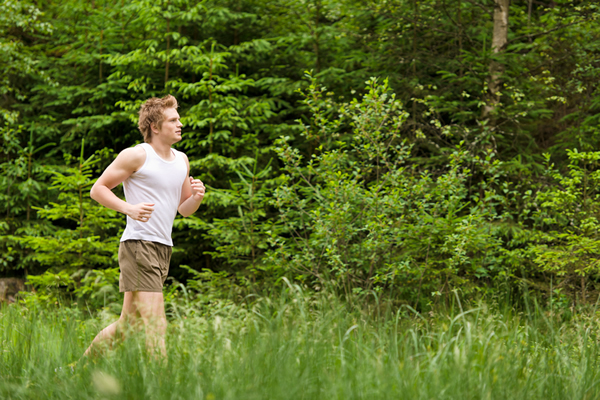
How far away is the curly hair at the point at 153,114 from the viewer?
3.87 meters

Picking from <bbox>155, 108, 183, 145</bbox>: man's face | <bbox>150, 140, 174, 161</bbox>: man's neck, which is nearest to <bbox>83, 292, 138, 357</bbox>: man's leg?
<bbox>150, 140, 174, 161</bbox>: man's neck

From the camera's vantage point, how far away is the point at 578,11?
7.82 m

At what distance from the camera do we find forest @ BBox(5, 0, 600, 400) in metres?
2.91

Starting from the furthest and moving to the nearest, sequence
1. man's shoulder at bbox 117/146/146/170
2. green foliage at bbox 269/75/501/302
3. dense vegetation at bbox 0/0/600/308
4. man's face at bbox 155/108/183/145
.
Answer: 1. dense vegetation at bbox 0/0/600/308
2. green foliage at bbox 269/75/501/302
3. man's face at bbox 155/108/183/145
4. man's shoulder at bbox 117/146/146/170

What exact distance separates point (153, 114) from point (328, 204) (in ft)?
8.40

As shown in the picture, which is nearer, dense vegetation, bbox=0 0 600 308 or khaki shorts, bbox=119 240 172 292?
khaki shorts, bbox=119 240 172 292

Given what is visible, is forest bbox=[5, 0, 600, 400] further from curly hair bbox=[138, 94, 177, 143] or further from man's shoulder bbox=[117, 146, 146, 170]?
curly hair bbox=[138, 94, 177, 143]

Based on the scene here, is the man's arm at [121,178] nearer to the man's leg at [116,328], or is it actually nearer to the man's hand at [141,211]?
the man's hand at [141,211]

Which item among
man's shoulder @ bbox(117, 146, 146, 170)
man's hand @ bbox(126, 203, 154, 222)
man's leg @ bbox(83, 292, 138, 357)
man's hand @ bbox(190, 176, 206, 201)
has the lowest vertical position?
man's leg @ bbox(83, 292, 138, 357)

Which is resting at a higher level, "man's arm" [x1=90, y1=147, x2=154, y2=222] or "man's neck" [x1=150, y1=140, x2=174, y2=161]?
"man's neck" [x1=150, y1=140, x2=174, y2=161]

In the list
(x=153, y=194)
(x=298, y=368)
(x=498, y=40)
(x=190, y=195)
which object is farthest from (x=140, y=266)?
(x=498, y=40)

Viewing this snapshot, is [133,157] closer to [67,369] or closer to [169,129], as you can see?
[169,129]

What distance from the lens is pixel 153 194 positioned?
12.3ft

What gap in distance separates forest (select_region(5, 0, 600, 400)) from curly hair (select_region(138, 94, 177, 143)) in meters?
1.27
